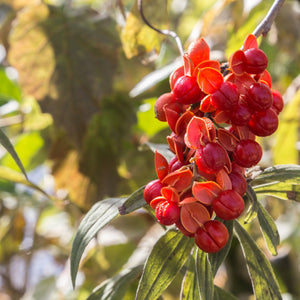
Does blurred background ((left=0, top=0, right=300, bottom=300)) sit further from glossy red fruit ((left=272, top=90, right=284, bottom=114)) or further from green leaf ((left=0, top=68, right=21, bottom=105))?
glossy red fruit ((left=272, top=90, right=284, bottom=114))

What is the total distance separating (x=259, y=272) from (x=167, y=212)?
0.15m

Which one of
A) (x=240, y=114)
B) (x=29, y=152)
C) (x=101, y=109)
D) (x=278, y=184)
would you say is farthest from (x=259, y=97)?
(x=29, y=152)

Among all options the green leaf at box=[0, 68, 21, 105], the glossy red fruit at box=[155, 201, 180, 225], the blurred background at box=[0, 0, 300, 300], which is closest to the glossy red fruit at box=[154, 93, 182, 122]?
the glossy red fruit at box=[155, 201, 180, 225]

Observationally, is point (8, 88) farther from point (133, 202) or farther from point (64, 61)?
point (133, 202)

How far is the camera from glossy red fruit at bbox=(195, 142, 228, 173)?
1.25 feet

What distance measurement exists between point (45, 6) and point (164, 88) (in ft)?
0.95

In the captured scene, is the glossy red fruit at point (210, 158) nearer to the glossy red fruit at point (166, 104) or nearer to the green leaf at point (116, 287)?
the glossy red fruit at point (166, 104)

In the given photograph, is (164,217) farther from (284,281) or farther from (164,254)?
(284,281)

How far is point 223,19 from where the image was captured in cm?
124

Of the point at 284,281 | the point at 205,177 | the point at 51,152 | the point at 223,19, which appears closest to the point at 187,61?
the point at 205,177

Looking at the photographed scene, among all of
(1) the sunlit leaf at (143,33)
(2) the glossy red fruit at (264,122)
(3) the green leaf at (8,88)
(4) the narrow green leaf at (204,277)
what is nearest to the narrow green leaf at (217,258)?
(4) the narrow green leaf at (204,277)

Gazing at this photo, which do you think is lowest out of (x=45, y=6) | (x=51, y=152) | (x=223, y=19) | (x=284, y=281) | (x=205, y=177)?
Answer: (x=284, y=281)

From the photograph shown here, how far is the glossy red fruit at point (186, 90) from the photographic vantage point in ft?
1.37

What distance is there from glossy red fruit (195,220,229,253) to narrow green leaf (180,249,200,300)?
104mm
